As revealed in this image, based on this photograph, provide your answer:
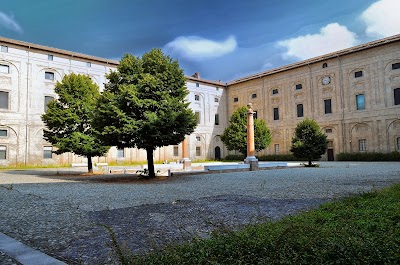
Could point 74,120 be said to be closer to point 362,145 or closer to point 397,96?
point 362,145

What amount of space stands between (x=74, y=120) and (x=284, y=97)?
29.2 meters

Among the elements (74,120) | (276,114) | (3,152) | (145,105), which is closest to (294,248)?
(145,105)

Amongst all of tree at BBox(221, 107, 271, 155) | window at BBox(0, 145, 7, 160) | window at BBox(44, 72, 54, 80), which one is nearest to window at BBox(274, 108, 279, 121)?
tree at BBox(221, 107, 271, 155)

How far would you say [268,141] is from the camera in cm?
3481

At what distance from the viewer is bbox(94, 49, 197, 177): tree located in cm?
1277

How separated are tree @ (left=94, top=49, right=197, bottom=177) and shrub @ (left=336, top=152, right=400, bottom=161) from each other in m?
24.9

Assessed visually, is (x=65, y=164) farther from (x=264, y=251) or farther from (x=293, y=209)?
(x=264, y=251)

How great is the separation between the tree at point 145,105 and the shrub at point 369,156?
81.5 ft

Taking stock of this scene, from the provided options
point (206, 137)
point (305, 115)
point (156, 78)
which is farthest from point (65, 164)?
point (305, 115)

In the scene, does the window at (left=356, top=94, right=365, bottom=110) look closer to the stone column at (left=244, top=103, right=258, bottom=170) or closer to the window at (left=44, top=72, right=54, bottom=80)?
the stone column at (left=244, top=103, right=258, bottom=170)

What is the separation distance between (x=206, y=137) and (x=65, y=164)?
19.1 meters

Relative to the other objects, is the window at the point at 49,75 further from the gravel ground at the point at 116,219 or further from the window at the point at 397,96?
the window at the point at 397,96

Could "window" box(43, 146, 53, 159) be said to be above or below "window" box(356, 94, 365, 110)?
below

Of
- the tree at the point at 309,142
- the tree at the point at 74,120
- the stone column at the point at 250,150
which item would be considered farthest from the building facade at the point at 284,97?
the stone column at the point at 250,150
